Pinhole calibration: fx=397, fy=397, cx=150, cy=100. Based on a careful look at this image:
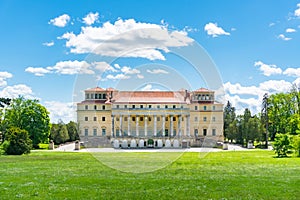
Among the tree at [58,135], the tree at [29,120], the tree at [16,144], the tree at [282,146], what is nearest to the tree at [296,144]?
the tree at [282,146]

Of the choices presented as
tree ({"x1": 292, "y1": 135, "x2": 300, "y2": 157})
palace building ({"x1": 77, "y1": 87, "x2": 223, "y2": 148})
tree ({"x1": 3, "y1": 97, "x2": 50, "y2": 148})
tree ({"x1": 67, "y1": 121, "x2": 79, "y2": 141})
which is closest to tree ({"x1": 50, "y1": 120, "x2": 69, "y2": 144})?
palace building ({"x1": 77, "y1": 87, "x2": 223, "y2": 148})

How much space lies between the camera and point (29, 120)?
61094 millimetres

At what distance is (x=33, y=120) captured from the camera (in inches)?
2410

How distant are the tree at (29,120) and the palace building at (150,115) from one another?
13.6 metres

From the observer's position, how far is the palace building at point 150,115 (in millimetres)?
76938

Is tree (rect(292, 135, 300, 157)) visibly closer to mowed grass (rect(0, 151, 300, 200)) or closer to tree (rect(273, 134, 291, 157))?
tree (rect(273, 134, 291, 157))

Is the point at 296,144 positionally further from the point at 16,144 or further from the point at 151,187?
the point at 16,144

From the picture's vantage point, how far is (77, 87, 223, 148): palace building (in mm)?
76938

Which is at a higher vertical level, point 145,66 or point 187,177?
point 145,66

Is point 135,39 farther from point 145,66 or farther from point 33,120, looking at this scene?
point 33,120

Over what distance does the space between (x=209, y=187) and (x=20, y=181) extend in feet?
27.8

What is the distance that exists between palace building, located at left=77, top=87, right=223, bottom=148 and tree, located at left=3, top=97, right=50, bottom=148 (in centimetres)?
1361

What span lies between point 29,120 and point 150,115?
25260 mm

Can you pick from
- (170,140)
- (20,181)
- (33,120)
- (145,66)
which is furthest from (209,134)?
(20,181)
